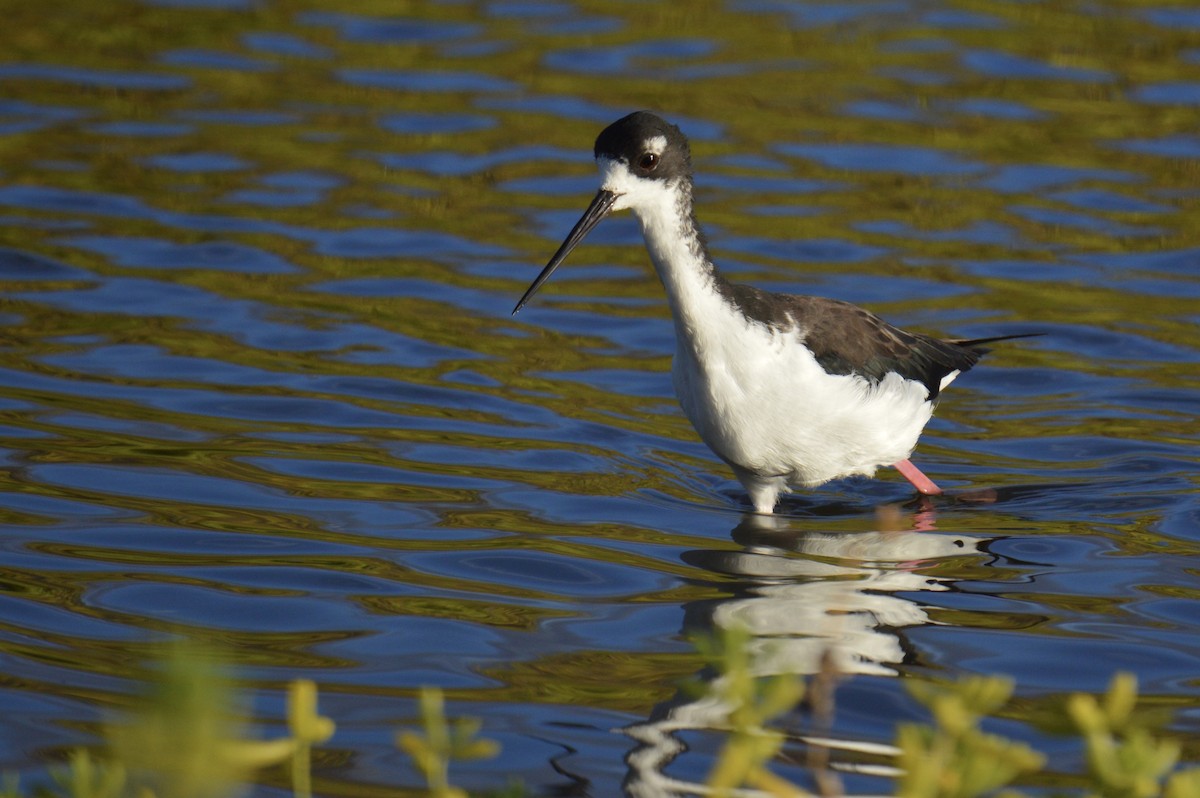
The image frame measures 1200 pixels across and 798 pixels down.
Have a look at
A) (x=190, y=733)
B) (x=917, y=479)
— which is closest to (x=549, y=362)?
(x=917, y=479)

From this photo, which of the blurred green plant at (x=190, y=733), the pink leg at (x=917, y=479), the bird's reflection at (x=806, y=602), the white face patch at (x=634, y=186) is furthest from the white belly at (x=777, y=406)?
the blurred green plant at (x=190, y=733)

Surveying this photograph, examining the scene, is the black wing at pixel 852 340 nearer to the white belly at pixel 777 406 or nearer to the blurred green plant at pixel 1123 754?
the white belly at pixel 777 406

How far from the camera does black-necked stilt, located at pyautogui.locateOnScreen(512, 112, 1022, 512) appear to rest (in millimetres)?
7188

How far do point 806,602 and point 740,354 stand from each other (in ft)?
3.89

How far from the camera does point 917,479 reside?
8.25 m

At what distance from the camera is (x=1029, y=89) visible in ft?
47.3

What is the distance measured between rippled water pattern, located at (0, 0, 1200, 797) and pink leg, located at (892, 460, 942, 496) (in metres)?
0.19

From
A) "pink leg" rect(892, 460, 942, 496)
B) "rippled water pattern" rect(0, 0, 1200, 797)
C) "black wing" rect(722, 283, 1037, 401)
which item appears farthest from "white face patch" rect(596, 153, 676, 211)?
"pink leg" rect(892, 460, 942, 496)

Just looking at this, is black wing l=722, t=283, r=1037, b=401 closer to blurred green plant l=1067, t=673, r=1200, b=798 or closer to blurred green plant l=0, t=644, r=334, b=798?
blurred green plant l=1067, t=673, r=1200, b=798

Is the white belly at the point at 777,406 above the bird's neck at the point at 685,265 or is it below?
below

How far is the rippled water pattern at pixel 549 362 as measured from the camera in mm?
6094

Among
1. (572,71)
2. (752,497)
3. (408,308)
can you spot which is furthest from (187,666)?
(572,71)

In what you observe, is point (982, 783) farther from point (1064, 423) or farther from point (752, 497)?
point (1064, 423)

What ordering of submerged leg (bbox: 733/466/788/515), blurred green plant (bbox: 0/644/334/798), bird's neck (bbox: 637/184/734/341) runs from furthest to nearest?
submerged leg (bbox: 733/466/788/515) < bird's neck (bbox: 637/184/734/341) < blurred green plant (bbox: 0/644/334/798)
